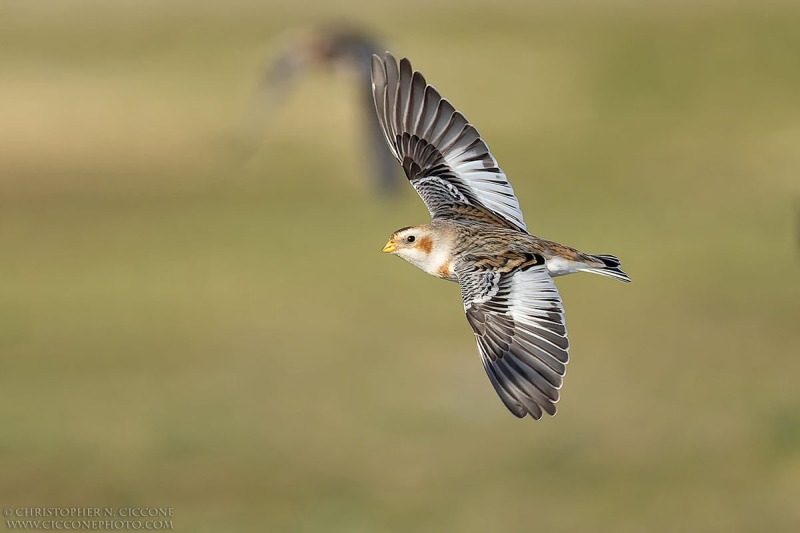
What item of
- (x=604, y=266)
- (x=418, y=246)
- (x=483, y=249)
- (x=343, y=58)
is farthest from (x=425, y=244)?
(x=343, y=58)

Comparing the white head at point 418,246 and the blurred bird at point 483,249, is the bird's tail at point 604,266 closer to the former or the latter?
the blurred bird at point 483,249

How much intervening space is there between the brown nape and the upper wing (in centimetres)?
45

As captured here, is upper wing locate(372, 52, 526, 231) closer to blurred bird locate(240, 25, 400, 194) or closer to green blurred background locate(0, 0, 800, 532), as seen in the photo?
green blurred background locate(0, 0, 800, 532)

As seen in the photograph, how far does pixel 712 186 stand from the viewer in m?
40.3

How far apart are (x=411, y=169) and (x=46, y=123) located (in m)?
37.5

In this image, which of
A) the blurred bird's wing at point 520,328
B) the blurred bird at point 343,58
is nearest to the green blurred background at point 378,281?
the blurred bird at point 343,58

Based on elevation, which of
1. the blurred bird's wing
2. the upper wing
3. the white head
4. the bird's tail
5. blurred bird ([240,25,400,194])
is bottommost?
the blurred bird's wing

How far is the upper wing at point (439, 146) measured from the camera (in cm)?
885

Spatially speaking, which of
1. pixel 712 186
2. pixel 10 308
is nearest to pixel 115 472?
pixel 10 308

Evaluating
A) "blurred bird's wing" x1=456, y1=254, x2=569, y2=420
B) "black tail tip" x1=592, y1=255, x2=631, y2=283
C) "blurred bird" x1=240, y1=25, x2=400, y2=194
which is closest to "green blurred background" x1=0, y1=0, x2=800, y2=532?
"black tail tip" x1=592, y1=255, x2=631, y2=283

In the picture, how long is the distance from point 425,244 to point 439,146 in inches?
37.3

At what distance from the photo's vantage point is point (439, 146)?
913cm

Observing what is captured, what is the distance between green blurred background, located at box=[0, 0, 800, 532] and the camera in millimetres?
23656

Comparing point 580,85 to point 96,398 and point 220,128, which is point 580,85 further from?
point 96,398
